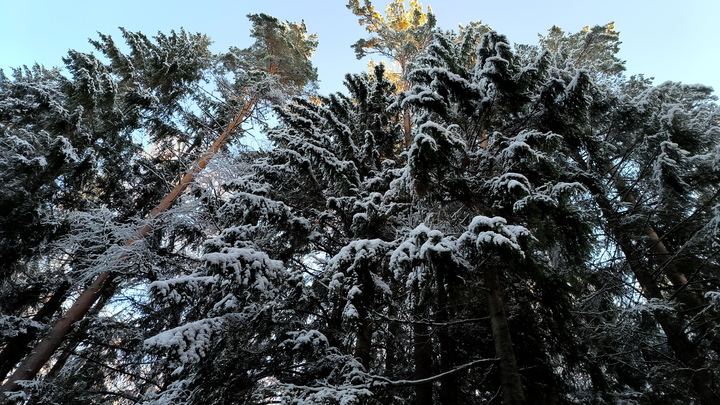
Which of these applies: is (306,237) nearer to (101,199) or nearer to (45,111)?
(101,199)

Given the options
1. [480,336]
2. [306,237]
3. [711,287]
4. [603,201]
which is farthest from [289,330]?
[711,287]

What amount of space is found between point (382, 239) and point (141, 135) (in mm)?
10228

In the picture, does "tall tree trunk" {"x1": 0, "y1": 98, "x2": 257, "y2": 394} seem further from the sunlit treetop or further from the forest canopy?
the sunlit treetop

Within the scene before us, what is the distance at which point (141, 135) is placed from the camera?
12.0 meters

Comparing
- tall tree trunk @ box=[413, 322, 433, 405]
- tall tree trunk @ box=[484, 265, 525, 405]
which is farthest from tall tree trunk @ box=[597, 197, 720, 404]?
tall tree trunk @ box=[413, 322, 433, 405]

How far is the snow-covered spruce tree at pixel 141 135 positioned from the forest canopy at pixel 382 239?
0.32 ft

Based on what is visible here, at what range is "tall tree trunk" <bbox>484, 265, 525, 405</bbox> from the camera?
4.04 meters

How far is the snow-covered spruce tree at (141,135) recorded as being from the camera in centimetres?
855

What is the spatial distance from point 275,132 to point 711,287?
11168 mm

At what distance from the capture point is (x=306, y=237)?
6.90 metres

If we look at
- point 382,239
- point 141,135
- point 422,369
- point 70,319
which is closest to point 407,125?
point 382,239

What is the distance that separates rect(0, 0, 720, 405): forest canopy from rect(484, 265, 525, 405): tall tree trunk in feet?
0.08

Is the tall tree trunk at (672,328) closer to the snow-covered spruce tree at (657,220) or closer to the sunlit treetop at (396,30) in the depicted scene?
the snow-covered spruce tree at (657,220)

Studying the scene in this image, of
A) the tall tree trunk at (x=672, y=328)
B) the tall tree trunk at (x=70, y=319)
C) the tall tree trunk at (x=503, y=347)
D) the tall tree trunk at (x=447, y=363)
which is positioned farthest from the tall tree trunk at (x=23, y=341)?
the tall tree trunk at (x=672, y=328)
